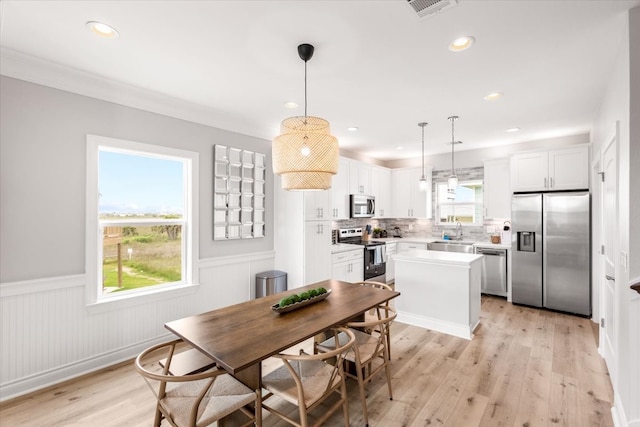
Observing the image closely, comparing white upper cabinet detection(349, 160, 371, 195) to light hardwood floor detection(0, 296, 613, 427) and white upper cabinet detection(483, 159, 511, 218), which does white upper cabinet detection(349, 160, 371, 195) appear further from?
light hardwood floor detection(0, 296, 613, 427)

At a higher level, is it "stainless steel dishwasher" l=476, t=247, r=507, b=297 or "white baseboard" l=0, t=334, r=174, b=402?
"stainless steel dishwasher" l=476, t=247, r=507, b=297

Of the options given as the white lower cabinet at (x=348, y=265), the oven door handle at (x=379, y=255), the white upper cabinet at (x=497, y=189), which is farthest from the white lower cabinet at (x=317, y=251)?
the white upper cabinet at (x=497, y=189)

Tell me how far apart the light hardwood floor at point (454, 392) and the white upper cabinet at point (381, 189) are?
3.23 meters

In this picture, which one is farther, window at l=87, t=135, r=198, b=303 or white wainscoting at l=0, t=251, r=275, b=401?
window at l=87, t=135, r=198, b=303

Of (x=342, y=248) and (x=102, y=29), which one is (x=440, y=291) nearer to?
(x=342, y=248)

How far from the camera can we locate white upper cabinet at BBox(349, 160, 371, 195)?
18.1 ft

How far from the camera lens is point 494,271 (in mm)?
4988

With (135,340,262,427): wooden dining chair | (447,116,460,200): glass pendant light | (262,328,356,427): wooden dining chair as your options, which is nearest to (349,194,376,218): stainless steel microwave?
(447,116,460,200): glass pendant light

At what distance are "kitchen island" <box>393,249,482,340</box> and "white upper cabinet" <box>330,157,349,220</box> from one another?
5.22 ft

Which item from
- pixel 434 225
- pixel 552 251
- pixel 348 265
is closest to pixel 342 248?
pixel 348 265

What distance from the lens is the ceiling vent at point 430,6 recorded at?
1.75 meters

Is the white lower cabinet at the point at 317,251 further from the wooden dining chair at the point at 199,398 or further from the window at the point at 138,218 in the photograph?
the wooden dining chair at the point at 199,398

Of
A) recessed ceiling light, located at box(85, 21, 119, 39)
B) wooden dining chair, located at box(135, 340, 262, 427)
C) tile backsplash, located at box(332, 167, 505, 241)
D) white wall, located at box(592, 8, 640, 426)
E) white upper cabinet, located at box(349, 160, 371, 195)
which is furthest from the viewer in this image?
tile backsplash, located at box(332, 167, 505, 241)

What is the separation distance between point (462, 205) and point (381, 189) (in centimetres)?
157
